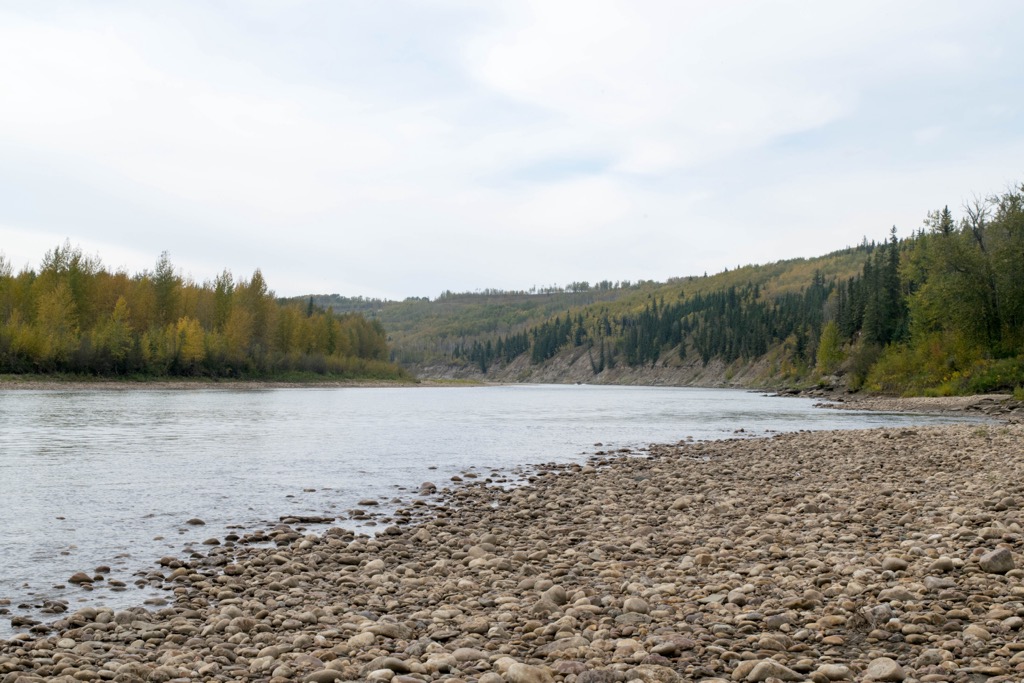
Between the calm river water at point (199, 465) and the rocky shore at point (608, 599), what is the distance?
1.62 metres

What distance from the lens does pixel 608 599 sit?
9086mm

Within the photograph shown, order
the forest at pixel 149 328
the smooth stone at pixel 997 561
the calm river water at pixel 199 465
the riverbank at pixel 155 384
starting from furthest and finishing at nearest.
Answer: the forest at pixel 149 328
the riverbank at pixel 155 384
the calm river water at pixel 199 465
the smooth stone at pixel 997 561

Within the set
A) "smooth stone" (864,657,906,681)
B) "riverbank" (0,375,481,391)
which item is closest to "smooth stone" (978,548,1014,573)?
"smooth stone" (864,657,906,681)

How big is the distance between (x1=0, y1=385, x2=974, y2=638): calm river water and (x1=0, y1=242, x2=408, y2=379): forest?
31.4m

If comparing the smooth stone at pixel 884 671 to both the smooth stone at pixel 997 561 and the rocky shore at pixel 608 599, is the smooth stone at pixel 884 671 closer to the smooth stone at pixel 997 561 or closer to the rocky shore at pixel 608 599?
the rocky shore at pixel 608 599

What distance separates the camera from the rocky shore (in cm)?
686

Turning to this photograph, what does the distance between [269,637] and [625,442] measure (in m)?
26.8

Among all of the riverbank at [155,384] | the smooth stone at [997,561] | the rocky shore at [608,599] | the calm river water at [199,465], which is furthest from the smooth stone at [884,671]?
the riverbank at [155,384]

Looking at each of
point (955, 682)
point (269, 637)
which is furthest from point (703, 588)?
point (269, 637)

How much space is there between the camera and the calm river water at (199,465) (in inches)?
506

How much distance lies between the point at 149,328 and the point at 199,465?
82918mm

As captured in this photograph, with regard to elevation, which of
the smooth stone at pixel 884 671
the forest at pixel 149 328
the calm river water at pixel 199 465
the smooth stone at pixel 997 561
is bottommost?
the calm river water at pixel 199 465

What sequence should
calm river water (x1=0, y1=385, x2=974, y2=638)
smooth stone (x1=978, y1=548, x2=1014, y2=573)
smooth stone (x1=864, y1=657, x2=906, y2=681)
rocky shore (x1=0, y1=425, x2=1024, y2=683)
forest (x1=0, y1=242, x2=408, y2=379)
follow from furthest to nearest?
forest (x1=0, y1=242, x2=408, y2=379), calm river water (x1=0, y1=385, x2=974, y2=638), smooth stone (x1=978, y1=548, x2=1014, y2=573), rocky shore (x1=0, y1=425, x2=1024, y2=683), smooth stone (x1=864, y1=657, x2=906, y2=681)

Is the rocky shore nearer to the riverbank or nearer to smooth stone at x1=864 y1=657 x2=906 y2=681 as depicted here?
smooth stone at x1=864 y1=657 x2=906 y2=681
